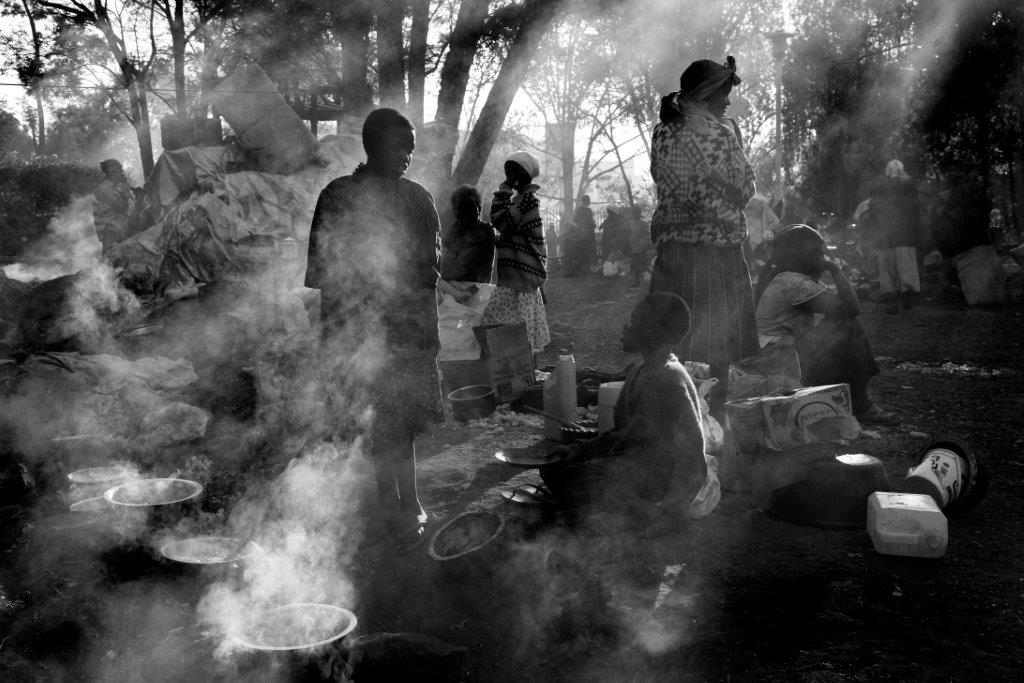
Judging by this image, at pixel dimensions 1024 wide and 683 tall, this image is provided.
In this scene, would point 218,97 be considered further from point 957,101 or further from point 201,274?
point 957,101

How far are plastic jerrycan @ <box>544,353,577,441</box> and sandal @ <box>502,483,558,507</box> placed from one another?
1.73 m

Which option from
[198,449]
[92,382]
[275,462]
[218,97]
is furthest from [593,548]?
[218,97]

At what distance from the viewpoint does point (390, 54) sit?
432 inches

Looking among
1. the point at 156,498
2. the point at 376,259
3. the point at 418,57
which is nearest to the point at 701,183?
the point at 376,259

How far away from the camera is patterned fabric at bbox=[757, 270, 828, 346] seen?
211 inches

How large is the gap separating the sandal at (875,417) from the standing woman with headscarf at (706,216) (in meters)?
1.34

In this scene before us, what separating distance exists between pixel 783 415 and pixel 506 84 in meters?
7.94

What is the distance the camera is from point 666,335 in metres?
3.56

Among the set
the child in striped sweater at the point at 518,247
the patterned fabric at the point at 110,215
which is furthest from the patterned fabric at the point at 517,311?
the patterned fabric at the point at 110,215

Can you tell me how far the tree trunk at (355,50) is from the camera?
11258 millimetres

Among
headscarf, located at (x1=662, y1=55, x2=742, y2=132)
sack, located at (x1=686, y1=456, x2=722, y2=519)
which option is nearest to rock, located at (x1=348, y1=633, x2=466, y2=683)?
sack, located at (x1=686, y1=456, x2=722, y2=519)

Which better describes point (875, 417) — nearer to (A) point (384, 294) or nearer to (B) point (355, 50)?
(A) point (384, 294)

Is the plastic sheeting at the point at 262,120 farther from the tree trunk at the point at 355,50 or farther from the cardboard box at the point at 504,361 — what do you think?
the cardboard box at the point at 504,361

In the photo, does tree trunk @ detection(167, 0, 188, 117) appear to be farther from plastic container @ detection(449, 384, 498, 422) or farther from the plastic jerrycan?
the plastic jerrycan
